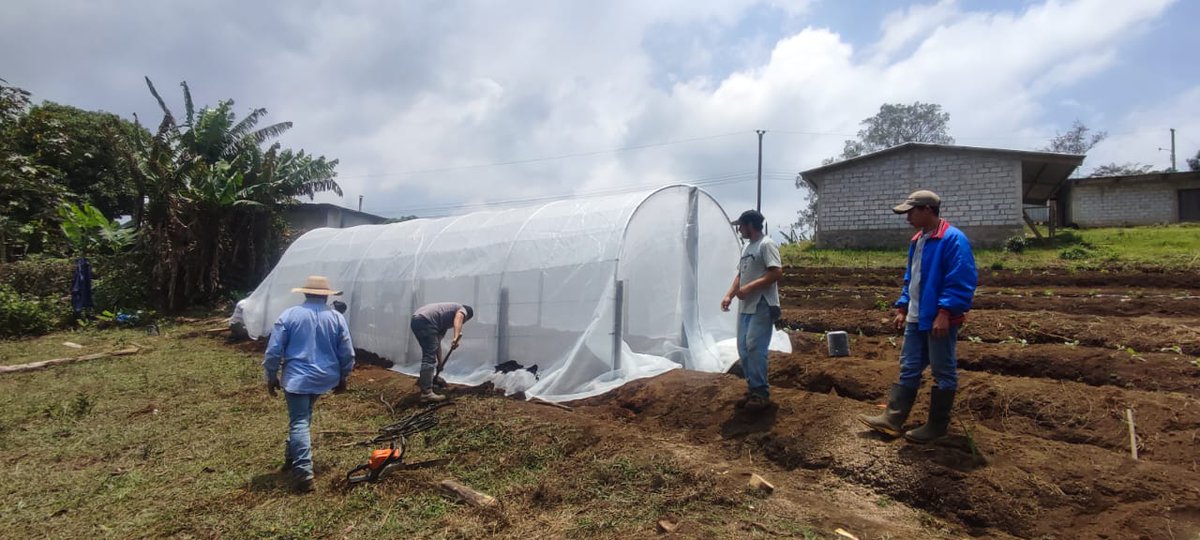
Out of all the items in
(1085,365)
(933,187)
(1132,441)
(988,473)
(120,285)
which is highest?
(933,187)

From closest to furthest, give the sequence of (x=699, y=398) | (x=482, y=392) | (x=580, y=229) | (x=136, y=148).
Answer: (x=699, y=398)
(x=482, y=392)
(x=580, y=229)
(x=136, y=148)

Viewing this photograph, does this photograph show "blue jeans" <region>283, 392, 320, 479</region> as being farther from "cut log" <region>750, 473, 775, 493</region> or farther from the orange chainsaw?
"cut log" <region>750, 473, 775, 493</region>

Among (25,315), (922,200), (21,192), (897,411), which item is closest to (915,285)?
(922,200)

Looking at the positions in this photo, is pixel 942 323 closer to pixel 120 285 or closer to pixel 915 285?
pixel 915 285

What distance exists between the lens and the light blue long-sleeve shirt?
4629 millimetres

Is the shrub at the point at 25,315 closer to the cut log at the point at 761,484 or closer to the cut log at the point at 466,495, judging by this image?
the cut log at the point at 466,495

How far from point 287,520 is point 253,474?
1.11 meters

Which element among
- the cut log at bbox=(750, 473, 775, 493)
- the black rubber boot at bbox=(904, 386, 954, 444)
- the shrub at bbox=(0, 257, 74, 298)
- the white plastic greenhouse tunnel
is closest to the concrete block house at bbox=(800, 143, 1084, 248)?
the white plastic greenhouse tunnel

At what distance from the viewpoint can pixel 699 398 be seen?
5.47 meters

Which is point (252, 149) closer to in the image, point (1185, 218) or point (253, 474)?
point (253, 474)

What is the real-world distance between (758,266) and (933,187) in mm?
16788

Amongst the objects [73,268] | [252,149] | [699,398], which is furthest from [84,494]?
[73,268]

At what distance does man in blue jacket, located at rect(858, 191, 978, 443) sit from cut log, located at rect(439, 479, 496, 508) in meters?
2.73

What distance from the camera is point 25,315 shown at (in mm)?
14031
